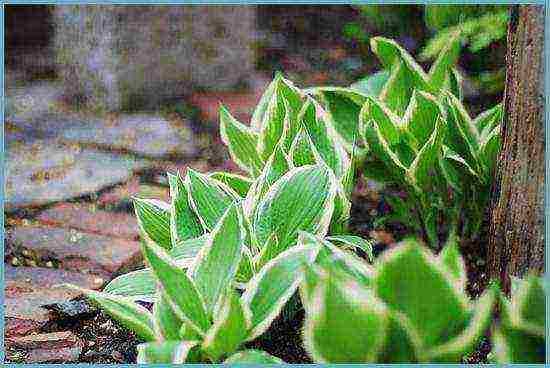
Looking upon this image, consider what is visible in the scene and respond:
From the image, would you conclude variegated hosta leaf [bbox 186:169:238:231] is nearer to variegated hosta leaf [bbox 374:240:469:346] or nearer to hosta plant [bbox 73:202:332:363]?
hosta plant [bbox 73:202:332:363]

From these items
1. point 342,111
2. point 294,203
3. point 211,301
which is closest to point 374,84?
point 342,111

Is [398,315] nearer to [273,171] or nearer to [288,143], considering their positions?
[273,171]

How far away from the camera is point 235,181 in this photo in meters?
2.34

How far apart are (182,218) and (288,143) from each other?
0.36 m

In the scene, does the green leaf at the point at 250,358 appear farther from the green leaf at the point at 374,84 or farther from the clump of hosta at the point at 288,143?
the green leaf at the point at 374,84

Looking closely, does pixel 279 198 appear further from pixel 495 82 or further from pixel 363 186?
pixel 495 82

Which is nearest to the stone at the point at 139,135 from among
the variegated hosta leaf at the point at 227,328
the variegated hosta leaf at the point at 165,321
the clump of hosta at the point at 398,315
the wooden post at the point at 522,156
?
the wooden post at the point at 522,156

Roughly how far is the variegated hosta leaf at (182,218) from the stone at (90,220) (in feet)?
2.16

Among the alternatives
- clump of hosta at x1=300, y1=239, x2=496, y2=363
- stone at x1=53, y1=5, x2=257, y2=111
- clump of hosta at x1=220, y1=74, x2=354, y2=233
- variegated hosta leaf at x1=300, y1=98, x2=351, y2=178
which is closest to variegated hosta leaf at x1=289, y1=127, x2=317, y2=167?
clump of hosta at x1=220, y1=74, x2=354, y2=233

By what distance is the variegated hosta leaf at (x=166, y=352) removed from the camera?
1.60m

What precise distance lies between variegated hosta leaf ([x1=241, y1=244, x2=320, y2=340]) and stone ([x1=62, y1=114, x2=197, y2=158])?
65.9 inches

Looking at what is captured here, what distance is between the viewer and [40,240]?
105 inches

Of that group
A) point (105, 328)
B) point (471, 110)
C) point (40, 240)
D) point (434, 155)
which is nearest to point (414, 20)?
point (471, 110)

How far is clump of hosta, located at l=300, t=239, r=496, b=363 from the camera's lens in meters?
1.30
